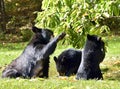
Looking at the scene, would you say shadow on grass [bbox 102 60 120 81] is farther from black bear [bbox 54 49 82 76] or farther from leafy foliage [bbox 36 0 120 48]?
leafy foliage [bbox 36 0 120 48]

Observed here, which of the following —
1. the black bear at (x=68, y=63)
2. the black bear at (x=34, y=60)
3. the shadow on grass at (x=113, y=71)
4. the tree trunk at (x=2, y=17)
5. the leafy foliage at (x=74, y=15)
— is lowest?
the tree trunk at (x=2, y=17)

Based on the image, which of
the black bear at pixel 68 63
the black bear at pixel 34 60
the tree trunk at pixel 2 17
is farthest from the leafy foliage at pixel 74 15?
the tree trunk at pixel 2 17

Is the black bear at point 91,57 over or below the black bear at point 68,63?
over

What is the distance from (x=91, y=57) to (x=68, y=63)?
2768 mm

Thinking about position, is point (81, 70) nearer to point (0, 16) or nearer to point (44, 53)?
point (44, 53)

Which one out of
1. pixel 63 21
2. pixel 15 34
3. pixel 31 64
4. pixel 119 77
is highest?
pixel 63 21

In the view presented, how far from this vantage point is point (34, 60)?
10711mm

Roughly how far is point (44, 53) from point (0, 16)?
26373 millimetres

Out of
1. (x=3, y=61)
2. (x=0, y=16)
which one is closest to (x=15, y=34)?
(x=0, y=16)

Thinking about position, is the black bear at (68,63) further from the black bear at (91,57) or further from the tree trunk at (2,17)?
the tree trunk at (2,17)

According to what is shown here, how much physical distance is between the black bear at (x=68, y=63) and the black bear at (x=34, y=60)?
2.09 meters

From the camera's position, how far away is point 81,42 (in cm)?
1207

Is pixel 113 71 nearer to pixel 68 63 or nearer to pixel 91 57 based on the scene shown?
pixel 68 63

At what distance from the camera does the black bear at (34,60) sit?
10.6 metres
